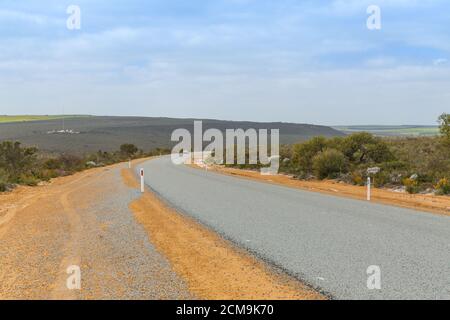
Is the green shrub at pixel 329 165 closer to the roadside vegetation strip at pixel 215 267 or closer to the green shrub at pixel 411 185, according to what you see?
the green shrub at pixel 411 185

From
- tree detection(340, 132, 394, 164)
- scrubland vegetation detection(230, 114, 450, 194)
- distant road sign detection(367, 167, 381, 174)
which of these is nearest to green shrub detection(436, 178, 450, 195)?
scrubland vegetation detection(230, 114, 450, 194)

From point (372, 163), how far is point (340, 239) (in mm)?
18513

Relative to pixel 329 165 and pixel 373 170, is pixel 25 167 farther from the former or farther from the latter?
pixel 373 170

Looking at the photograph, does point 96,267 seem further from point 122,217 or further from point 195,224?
point 122,217

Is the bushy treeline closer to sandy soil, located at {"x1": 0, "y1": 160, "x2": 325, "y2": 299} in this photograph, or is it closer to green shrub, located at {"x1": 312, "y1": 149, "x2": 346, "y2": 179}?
sandy soil, located at {"x1": 0, "y1": 160, "x2": 325, "y2": 299}

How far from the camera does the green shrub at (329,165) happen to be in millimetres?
26891

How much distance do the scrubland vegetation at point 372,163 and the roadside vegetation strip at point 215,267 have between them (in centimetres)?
1234

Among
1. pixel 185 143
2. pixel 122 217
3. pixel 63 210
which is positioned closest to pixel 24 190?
pixel 63 210

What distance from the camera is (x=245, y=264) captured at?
7.54 metres

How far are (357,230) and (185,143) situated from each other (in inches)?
4298

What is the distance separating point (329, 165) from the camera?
88.1ft

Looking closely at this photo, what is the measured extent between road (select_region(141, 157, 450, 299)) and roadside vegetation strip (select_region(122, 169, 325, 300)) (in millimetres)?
311
